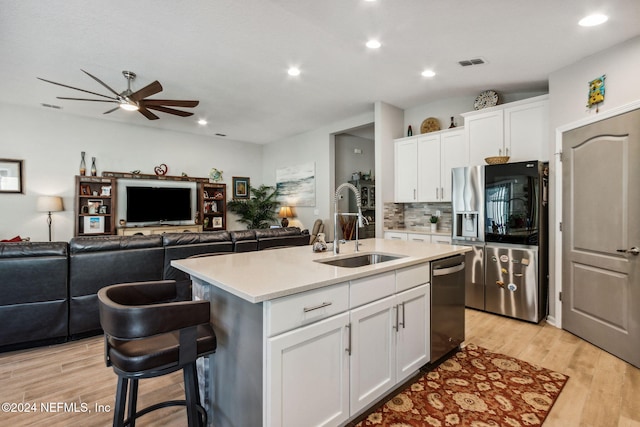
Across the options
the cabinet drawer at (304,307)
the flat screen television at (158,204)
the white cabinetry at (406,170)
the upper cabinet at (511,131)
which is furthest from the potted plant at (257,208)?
the cabinet drawer at (304,307)

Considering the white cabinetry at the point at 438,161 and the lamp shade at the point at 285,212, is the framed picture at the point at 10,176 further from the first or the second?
the white cabinetry at the point at 438,161

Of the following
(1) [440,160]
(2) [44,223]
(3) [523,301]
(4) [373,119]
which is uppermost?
(4) [373,119]

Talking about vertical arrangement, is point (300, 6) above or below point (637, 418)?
above

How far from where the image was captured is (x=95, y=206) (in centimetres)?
591

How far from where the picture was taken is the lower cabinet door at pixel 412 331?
6.58ft

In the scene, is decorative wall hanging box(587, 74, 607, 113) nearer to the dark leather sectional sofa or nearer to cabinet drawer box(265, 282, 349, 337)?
cabinet drawer box(265, 282, 349, 337)

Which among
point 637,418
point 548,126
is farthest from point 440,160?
point 637,418

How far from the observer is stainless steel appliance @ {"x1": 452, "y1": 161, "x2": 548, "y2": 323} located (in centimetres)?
331

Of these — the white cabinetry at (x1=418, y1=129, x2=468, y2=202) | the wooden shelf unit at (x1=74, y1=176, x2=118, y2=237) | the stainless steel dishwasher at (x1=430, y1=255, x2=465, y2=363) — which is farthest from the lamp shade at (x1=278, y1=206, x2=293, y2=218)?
the stainless steel dishwasher at (x1=430, y1=255, x2=465, y2=363)

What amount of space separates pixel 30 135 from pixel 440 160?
22.8ft

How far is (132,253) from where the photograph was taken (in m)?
2.94

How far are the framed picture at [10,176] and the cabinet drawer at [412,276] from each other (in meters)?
6.60

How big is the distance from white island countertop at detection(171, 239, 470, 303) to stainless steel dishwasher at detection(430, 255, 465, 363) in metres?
0.11

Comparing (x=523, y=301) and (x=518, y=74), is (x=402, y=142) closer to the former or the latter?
(x=518, y=74)
